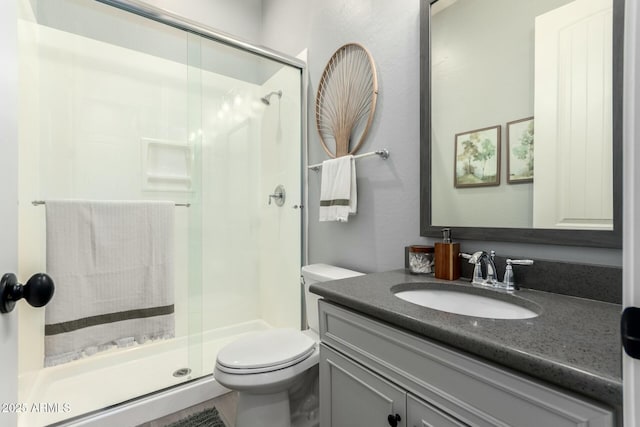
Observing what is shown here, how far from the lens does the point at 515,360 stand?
18.8 inches

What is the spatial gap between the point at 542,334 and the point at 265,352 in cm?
102

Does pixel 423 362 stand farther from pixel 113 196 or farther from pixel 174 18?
pixel 113 196

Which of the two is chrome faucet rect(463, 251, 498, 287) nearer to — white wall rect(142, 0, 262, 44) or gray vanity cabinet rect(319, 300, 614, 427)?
gray vanity cabinet rect(319, 300, 614, 427)

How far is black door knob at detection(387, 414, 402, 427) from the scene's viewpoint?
27.2 inches

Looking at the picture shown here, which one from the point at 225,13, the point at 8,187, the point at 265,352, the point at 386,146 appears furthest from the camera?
the point at 225,13

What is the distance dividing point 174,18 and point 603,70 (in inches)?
72.7

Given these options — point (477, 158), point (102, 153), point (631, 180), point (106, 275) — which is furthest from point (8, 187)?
point (102, 153)

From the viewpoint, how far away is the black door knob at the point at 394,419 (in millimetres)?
690

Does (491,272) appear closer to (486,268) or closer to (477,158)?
(486,268)

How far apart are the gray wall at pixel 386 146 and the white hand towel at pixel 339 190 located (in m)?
0.07

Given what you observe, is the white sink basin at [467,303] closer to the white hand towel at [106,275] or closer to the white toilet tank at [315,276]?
the white toilet tank at [315,276]

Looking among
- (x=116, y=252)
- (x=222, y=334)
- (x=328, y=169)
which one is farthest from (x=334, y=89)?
(x=222, y=334)

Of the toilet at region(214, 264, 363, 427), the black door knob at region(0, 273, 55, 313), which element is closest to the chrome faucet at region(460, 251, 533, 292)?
the toilet at region(214, 264, 363, 427)

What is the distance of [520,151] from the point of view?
36.2 inches
